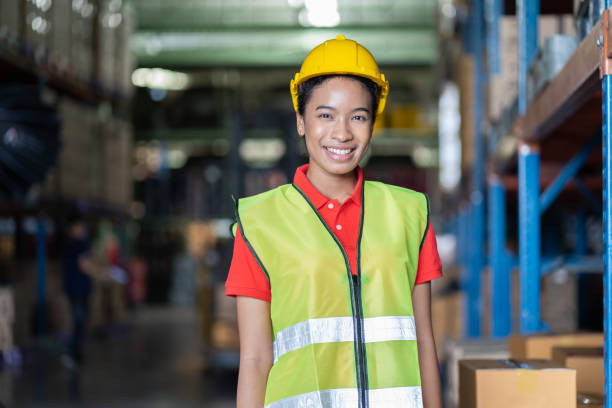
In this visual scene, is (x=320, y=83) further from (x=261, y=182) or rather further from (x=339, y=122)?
(x=261, y=182)

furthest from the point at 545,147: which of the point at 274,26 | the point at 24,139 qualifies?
the point at 274,26

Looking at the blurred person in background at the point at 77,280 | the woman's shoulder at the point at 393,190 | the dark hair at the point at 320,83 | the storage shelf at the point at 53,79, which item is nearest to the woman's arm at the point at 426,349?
the woman's shoulder at the point at 393,190

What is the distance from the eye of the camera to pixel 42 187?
7934 millimetres

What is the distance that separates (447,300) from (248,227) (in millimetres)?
6306

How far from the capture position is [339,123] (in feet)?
5.83

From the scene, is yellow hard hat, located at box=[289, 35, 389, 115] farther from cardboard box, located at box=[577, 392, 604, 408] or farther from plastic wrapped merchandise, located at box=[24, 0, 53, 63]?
plastic wrapped merchandise, located at box=[24, 0, 53, 63]

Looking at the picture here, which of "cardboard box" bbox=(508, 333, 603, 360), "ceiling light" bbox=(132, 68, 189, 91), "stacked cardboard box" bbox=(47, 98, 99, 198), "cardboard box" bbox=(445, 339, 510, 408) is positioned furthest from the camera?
"ceiling light" bbox=(132, 68, 189, 91)

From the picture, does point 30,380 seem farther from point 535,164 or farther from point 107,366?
point 535,164

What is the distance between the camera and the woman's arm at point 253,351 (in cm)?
171

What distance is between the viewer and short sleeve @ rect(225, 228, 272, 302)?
5.71ft

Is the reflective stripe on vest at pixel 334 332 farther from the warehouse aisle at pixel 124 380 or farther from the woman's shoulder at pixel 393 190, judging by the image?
the warehouse aisle at pixel 124 380

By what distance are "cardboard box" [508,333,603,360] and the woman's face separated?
4.87 feet

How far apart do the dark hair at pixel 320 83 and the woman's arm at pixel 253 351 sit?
0.52 metres

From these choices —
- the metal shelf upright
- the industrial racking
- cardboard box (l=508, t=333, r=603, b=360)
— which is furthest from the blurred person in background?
cardboard box (l=508, t=333, r=603, b=360)
